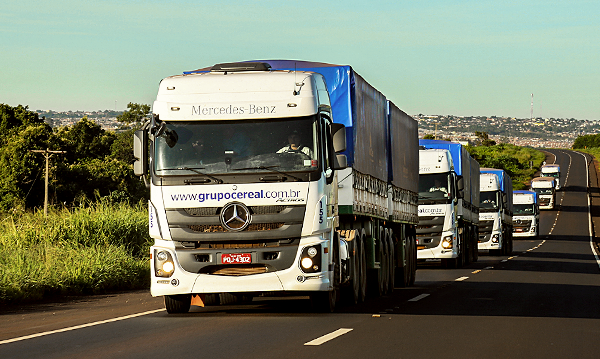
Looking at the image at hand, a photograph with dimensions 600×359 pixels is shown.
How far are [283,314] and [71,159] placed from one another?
6133cm

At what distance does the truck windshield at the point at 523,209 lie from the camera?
63562mm

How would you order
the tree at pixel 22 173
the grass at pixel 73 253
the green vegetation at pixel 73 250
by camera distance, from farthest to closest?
the tree at pixel 22 173
the green vegetation at pixel 73 250
the grass at pixel 73 253

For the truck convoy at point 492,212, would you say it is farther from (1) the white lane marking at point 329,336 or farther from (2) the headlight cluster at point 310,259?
(1) the white lane marking at point 329,336

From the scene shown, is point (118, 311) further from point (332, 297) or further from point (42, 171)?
point (42, 171)

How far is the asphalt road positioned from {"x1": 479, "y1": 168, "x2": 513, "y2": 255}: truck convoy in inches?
861

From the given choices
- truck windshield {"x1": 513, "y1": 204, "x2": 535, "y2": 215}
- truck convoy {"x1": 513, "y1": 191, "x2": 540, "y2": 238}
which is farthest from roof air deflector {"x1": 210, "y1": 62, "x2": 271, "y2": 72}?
truck windshield {"x1": 513, "y1": 204, "x2": 535, "y2": 215}

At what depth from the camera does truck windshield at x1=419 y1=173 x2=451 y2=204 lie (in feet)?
89.3

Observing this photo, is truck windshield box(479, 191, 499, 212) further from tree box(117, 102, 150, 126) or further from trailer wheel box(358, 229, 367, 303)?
tree box(117, 102, 150, 126)

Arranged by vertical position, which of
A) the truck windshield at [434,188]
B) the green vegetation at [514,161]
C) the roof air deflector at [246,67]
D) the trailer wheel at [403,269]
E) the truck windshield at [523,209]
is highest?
the green vegetation at [514,161]

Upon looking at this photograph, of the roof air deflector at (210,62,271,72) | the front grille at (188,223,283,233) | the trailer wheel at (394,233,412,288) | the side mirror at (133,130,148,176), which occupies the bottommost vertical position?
the trailer wheel at (394,233,412,288)

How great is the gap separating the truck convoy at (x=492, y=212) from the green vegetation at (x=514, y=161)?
7365cm

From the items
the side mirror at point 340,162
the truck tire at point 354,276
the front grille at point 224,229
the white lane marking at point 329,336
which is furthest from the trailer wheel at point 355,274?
the white lane marking at point 329,336

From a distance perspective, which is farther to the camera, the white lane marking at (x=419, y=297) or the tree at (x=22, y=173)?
the tree at (x=22, y=173)

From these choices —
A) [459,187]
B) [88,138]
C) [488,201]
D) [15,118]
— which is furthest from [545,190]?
[459,187]
